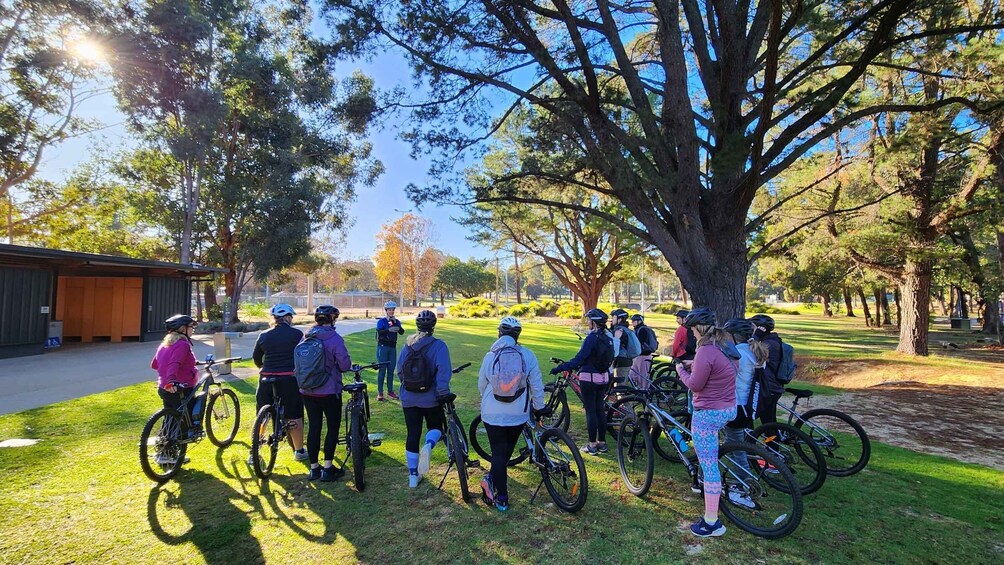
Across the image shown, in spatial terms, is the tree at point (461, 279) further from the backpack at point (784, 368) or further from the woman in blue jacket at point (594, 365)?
the backpack at point (784, 368)

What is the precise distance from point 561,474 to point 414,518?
1.32 metres

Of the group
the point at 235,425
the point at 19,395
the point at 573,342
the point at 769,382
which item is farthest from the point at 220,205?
the point at 769,382

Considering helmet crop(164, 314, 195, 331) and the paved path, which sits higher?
helmet crop(164, 314, 195, 331)

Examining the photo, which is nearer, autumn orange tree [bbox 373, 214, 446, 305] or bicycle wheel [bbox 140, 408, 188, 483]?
bicycle wheel [bbox 140, 408, 188, 483]

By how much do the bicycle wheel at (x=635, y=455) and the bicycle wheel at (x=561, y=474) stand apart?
0.61m

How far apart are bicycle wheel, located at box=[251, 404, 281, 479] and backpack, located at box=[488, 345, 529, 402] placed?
94.0 inches

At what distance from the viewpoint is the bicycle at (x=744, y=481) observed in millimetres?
3453

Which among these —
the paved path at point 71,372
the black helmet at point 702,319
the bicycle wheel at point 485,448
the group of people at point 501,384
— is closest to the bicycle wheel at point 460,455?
the group of people at point 501,384

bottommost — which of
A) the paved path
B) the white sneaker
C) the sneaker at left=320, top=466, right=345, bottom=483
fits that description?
the paved path

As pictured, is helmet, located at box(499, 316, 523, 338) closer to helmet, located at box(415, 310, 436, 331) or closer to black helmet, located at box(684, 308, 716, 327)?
helmet, located at box(415, 310, 436, 331)

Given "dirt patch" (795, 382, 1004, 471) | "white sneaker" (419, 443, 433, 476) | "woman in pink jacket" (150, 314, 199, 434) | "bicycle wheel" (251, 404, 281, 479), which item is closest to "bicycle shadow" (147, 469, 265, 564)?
"bicycle wheel" (251, 404, 281, 479)

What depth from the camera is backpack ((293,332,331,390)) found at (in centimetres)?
435

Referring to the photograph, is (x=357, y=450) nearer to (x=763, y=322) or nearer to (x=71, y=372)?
(x=763, y=322)

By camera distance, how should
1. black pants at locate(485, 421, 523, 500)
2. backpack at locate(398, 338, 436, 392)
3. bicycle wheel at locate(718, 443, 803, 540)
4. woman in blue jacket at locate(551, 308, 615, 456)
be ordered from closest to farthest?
bicycle wheel at locate(718, 443, 803, 540)
black pants at locate(485, 421, 523, 500)
backpack at locate(398, 338, 436, 392)
woman in blue jacket at locate(551, 308, 615, 456)
